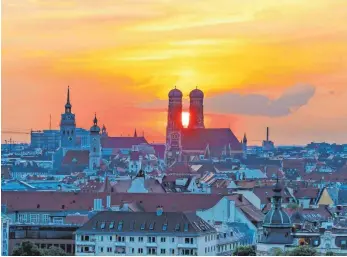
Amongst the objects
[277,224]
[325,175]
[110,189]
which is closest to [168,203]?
[110,189]

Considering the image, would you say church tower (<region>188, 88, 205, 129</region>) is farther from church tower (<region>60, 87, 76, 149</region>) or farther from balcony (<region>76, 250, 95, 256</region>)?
balcony (<region>76, 250, 95, 256</region>)

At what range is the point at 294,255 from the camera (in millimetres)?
48000

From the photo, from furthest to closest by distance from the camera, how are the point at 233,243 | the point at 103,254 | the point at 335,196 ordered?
the point at 335,196, the point at 233,243, the point at 103,254

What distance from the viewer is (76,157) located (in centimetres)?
15362

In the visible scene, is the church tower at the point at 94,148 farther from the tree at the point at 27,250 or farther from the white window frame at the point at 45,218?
the tree at the point at 27,250

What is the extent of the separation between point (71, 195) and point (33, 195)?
2.06m

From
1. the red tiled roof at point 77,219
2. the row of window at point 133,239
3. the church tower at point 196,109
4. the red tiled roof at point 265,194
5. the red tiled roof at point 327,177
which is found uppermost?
the church tower at point 196,109

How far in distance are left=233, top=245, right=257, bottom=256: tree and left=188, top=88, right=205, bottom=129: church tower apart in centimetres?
13365

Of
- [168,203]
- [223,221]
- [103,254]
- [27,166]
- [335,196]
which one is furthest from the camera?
[27,166]

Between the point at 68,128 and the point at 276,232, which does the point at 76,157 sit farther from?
the point at 276,232

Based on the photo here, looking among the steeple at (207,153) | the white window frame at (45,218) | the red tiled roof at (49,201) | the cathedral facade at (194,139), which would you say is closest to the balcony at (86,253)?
the white window frame at (45,218)

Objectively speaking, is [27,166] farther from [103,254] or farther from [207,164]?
[103,254]

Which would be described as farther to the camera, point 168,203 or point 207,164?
point 207,164

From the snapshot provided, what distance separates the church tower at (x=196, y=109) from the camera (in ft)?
630
